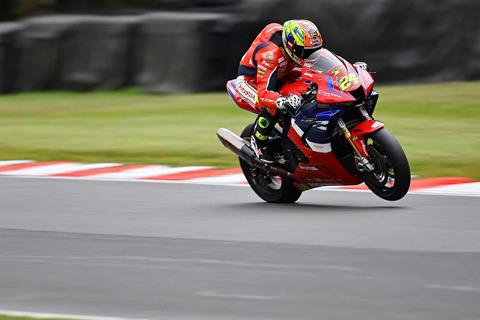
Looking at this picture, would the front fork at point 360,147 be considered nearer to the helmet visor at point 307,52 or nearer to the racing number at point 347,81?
the racing number at point 347,81

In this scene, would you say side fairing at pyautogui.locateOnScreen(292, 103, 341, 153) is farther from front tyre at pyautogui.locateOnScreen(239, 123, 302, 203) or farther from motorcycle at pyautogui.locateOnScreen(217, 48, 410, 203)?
Result: front tyre at pyautogui.locateOnScreen(239, 123, 302, 203)

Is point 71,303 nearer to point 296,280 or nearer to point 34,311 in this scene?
point 34,311

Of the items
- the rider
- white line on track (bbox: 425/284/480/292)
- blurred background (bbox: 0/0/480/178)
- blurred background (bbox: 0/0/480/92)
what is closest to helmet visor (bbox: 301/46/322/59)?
the rider

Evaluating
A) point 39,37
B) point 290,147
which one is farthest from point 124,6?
point 290,147

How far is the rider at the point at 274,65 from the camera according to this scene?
9273 mm

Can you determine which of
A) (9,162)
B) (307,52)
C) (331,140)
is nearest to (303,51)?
(307,52)

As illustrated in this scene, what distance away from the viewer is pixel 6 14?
89.9 feet

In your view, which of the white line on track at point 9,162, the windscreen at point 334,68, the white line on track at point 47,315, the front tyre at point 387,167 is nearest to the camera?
the white line on track at point 47,315

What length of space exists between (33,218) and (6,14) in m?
19.0

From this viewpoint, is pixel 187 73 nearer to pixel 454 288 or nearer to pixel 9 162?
pixel 9 162

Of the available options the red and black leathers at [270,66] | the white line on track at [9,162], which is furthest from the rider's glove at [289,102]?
the white line on track at [9,162]

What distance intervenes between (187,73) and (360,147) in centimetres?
1185

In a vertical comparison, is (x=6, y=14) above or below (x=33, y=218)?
below

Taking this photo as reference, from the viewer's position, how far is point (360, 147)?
896 centimetres
